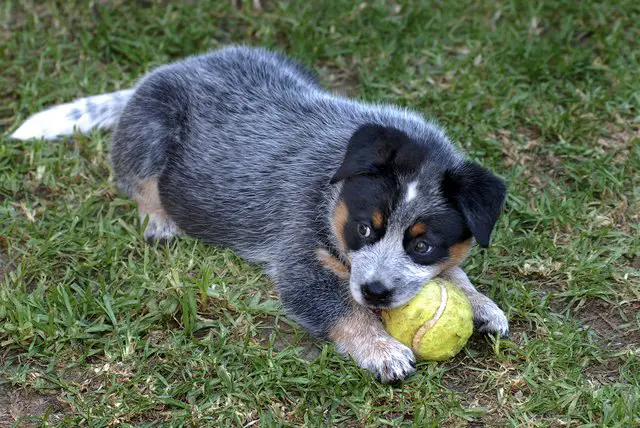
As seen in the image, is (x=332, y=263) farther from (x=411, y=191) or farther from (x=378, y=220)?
(x=411, y=191)

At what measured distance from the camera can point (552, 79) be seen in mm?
7684

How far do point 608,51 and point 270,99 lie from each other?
3.29 meters

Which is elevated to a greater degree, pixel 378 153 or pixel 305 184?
pixel 378 153

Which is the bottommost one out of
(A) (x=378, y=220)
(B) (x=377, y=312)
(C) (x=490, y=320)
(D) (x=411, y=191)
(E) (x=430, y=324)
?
(B) (x=377, y=312)

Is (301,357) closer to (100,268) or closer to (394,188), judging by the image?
(394,188)

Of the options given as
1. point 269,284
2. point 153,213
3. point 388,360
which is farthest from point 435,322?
point 153,213

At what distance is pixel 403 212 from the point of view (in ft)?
16.4

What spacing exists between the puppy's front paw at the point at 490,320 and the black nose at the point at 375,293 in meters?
0.69

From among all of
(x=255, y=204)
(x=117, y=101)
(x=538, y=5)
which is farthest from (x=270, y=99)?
(x=538, y=5)

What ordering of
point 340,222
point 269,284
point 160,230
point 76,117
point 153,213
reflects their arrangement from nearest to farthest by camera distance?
1. point 340,222
2. point 269,284
3. point 160,230
4. point 153,213
5. point 76,117

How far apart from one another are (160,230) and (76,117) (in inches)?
58.2

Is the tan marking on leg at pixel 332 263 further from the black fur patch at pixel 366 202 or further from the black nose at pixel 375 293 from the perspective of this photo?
the black nose at pixel 375 293

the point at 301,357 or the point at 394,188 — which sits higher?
the point at 394,188

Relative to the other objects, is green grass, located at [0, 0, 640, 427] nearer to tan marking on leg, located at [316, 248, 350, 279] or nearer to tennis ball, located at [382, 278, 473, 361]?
tennis ball, located at [382, 278, 473, 361]
